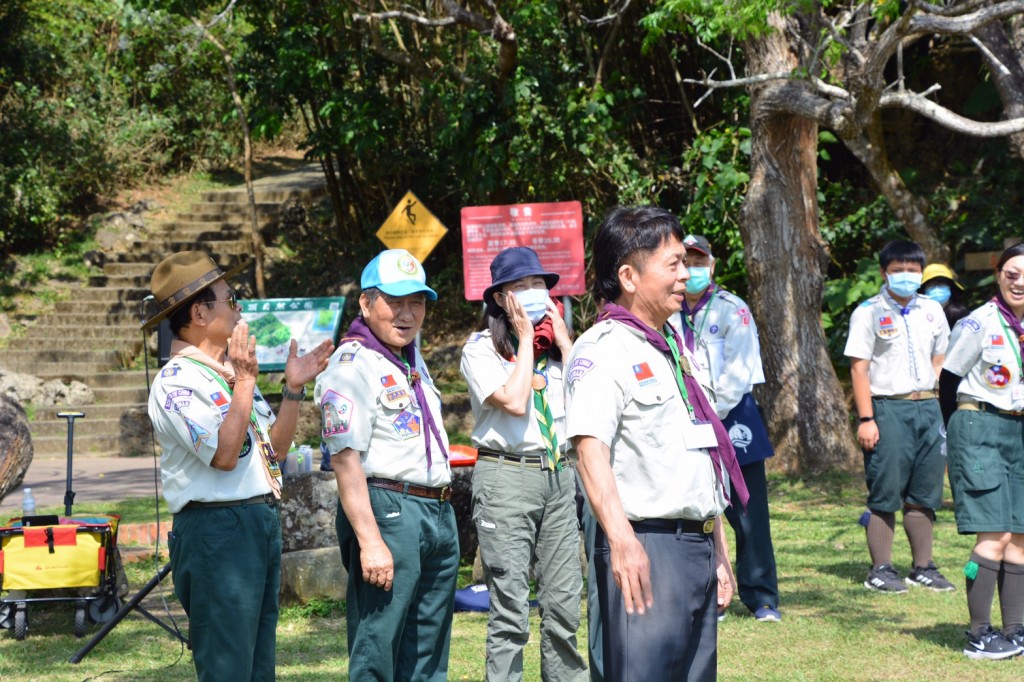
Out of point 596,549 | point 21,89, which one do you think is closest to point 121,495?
point 596,549

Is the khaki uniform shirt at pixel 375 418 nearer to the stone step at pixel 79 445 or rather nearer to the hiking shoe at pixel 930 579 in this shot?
the hiking shoe at pixel 930 579

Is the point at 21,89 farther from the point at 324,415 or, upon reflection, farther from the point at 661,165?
the point at 324,415

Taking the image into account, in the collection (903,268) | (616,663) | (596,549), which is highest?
(903,268)

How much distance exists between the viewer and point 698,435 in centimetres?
323

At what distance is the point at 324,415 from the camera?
3.92 metres

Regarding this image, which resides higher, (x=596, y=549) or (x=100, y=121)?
(x=100, y=121)

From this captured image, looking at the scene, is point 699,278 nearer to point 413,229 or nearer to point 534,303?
point 534,303

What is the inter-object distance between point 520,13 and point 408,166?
392 centimetres

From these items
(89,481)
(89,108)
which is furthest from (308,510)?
(89,108)

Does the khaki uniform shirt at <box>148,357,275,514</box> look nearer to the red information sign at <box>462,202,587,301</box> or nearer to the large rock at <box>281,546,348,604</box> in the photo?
the large rock at <box>281,546,348,604</box>

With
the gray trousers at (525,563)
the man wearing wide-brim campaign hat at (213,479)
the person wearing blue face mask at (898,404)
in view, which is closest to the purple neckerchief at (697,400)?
the man wearing wide-brim campaign hat at (213,479)

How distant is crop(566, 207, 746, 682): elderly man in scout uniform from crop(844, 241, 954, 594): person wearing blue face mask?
3689 millimetres

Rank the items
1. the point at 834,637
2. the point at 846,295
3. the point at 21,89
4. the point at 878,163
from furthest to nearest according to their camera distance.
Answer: the point at 21,89
the point at 846,295
the point at 878,163
the point at 834,637

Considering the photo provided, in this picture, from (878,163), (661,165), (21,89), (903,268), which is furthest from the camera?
(21,89)
